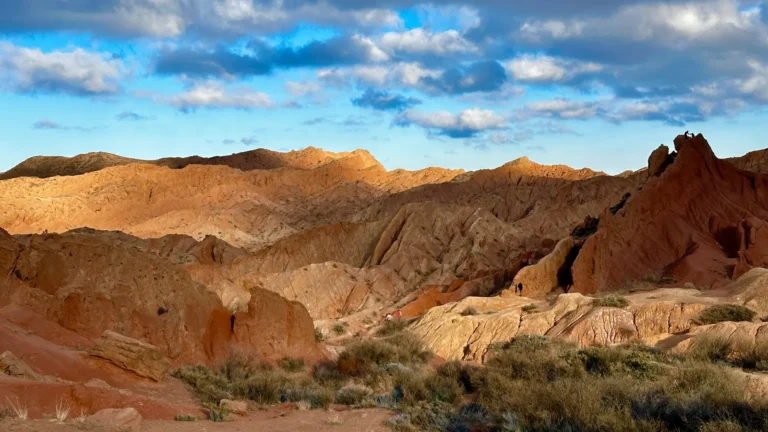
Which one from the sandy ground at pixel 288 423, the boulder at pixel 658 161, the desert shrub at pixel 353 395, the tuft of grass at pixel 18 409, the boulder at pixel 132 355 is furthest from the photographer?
the boulder at pixel 658 161

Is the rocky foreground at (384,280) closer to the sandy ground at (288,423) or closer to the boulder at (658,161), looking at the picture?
the boulder at (658,161)

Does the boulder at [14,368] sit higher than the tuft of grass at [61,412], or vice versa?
the boulder at [14,368]

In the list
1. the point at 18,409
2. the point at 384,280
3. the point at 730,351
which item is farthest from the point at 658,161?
the point at 18,409

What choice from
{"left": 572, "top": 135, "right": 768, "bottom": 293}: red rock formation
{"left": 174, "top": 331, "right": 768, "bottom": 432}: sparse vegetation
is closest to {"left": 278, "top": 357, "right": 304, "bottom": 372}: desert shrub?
{"left": 174, "top": 331, "right": 768, "bottom": 432}: sparse vegetation

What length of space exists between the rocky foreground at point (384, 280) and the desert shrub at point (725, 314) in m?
0.38

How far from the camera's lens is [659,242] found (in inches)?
1618

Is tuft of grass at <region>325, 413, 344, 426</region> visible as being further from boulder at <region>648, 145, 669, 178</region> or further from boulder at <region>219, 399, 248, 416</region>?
boulder at <region>648, 145, 669, 178</region>

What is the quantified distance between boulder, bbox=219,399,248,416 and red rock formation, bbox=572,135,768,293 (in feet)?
82.9

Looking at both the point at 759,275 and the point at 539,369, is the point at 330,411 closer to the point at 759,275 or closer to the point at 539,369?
the point at 539,369

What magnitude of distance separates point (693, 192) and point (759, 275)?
1976 cm

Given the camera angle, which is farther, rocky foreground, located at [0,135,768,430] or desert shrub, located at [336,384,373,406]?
rocky foreground, located at [0,135,768,430]

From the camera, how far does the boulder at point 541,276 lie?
39.1 metres

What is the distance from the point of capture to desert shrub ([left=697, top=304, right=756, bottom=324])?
2181 centimetres

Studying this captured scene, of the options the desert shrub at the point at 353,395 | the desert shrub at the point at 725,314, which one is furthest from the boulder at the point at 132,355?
the desert shrub at the point at 725,314
